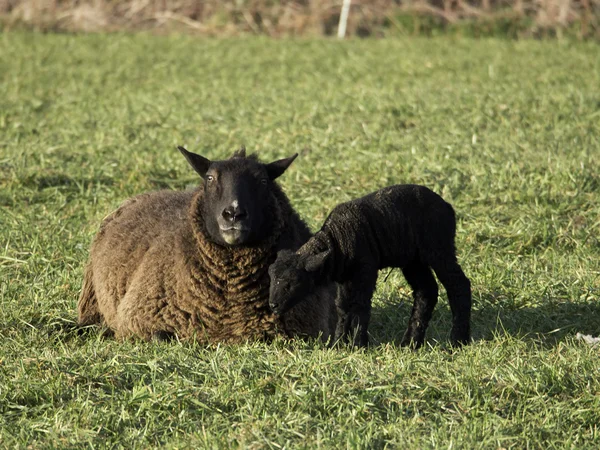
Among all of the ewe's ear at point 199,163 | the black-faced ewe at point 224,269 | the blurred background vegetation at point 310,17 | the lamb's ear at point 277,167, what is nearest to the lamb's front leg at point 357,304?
the black-faced ewe at point 224,269

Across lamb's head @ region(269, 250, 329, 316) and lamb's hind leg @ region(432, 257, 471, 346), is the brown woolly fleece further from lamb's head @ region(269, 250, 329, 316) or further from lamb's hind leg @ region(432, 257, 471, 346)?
lamb's hind leg @ region(432, 257, 471, 346)

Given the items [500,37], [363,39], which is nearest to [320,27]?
[363,39]

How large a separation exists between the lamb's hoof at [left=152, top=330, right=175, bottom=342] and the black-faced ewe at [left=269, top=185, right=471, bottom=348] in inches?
36.9

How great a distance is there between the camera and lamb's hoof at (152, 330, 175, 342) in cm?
598

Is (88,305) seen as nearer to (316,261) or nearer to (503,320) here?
(316,261)

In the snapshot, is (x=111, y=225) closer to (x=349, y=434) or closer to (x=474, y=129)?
(x=349, y=434)

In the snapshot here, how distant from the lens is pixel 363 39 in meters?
19.0

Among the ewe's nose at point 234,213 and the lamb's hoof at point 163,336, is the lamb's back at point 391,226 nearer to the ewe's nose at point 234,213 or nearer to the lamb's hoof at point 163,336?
the ewe's nose at point 234,213

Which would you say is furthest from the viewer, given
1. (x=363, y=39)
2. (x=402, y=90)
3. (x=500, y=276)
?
(x=363, y=39)

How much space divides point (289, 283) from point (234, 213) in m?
0.63

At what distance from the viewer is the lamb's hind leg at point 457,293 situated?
566 centimetres

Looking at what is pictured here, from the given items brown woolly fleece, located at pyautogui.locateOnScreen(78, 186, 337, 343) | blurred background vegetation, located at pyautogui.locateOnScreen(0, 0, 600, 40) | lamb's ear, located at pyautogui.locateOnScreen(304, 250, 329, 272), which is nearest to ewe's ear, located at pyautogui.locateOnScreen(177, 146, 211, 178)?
brown woolly fleece, located at pyautogui.locateOnScreen(78, 186, 337, 343)

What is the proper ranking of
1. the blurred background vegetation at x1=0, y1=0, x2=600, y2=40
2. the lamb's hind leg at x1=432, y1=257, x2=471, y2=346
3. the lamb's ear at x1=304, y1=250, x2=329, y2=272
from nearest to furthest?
the lamb's ear at x1=304, y1=250, x2=329, y2=272
the lamb's hind leg at x1=432, y1=257, x2=471, y2=346
the blurred background vegetation at x1=0, y1=0, x2=600, y2=40

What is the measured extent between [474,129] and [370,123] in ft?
4.20
